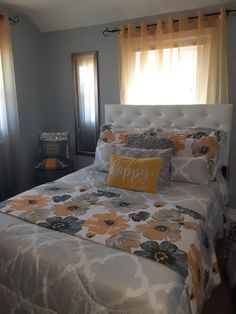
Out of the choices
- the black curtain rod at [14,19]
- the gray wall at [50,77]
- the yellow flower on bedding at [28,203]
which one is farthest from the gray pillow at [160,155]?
the black curtain rod at [14,19]

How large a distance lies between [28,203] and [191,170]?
1289mm

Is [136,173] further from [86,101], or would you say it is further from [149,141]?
[86,101]

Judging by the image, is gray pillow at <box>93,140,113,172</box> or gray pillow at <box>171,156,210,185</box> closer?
gray pillow at <box>171,156,210,185</box>

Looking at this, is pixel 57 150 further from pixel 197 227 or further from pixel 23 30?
pixel 197 227

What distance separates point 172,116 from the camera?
273 cm

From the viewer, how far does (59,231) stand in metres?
1.44

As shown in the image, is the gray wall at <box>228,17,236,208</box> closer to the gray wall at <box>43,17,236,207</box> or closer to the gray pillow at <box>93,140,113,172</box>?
the gray wall at <box>43,17,236,207</box>

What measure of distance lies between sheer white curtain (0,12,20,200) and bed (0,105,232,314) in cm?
130

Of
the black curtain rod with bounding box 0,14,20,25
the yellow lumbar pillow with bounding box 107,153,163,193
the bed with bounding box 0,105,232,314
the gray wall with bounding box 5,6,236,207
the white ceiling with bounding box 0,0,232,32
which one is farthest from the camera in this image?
the gray wall with bounding box 5,6,236,207

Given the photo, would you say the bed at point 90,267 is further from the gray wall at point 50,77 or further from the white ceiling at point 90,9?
the white ceiling at point 90,9

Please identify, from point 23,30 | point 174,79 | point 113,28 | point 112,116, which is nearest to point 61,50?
point 23,30

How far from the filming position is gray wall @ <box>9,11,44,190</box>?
3.18m

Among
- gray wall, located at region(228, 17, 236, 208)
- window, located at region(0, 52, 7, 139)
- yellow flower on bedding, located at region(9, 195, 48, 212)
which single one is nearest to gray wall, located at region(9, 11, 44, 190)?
window, located at region(0, 52, 7, 139)

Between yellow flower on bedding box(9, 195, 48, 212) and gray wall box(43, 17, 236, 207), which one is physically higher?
gray wall box(43, 17, 236, 207)
